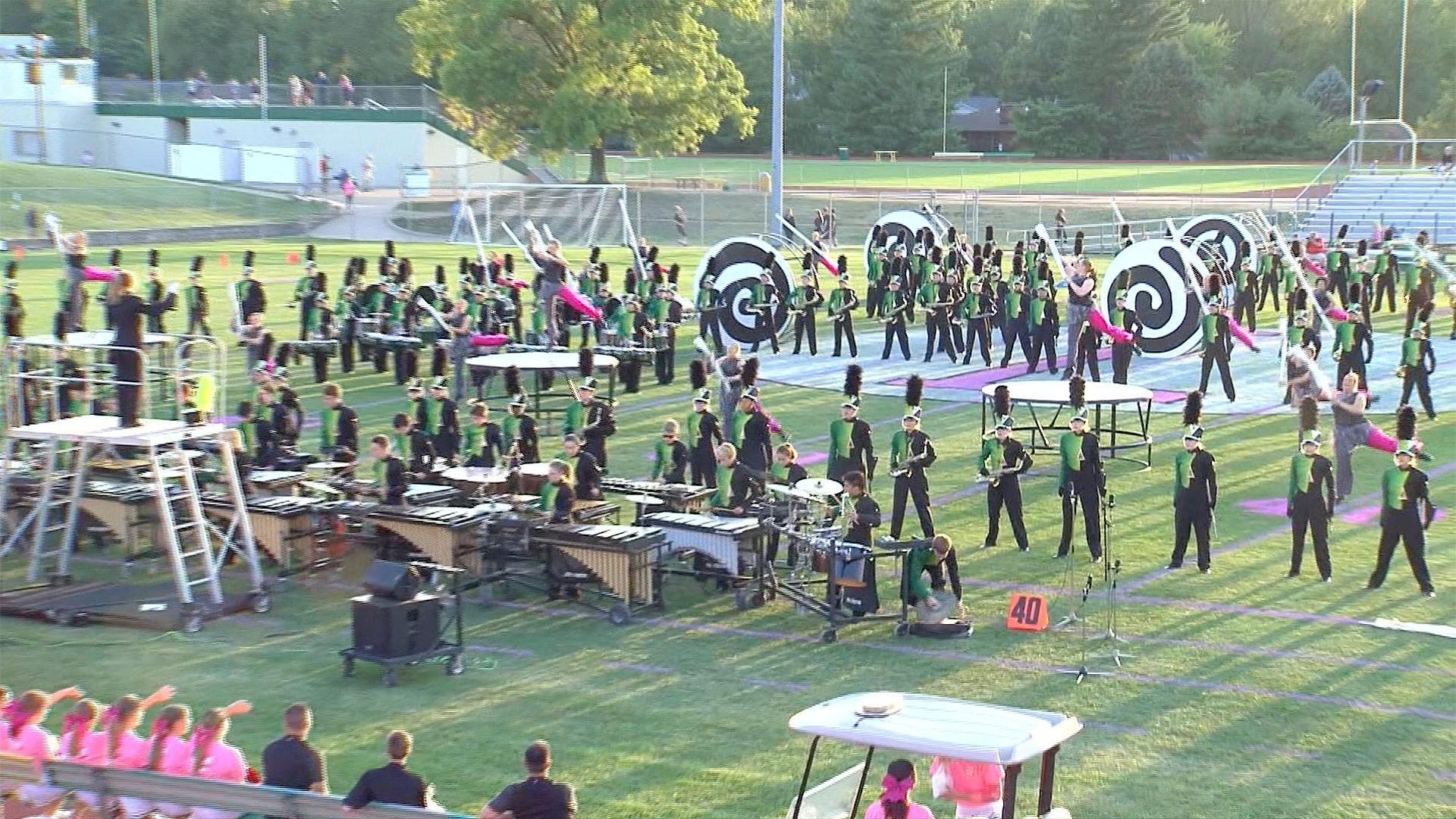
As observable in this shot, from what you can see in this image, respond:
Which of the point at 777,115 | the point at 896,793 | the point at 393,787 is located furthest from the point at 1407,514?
the point at 777,115

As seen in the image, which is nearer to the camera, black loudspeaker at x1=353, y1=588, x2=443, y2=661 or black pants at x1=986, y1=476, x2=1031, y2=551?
black loudspeaker at x1=353, y1=588, x2=443, y2=661

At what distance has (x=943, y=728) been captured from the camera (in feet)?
22.6

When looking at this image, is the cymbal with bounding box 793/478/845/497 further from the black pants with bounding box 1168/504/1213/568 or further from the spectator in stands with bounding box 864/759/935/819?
the spectator in stands with bounding box 864/759/935/819

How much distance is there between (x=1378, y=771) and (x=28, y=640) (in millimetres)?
9473

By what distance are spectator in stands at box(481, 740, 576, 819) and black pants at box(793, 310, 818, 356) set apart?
1944cm

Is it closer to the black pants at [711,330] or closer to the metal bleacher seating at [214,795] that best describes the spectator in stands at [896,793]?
the metal bleacher seating at [214,795]

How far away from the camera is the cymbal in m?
13.2

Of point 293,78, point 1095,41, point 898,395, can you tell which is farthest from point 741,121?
point 898,395

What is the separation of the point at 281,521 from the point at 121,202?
124 ft

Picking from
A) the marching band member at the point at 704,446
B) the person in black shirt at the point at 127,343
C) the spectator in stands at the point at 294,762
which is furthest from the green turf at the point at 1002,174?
the spectator in stands at the point at 294,762

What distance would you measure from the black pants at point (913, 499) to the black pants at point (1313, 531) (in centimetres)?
311

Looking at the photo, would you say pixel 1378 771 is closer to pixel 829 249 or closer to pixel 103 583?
pixel 103 583

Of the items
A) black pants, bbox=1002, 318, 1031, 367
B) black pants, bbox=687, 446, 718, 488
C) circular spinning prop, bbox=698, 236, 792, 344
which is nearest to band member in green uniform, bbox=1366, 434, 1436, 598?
black pants, bbox=687, 446, 718, 488

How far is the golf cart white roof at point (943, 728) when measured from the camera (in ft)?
21.8
